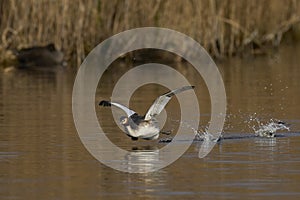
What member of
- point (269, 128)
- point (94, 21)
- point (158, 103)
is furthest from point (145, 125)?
→ point (94, 21)

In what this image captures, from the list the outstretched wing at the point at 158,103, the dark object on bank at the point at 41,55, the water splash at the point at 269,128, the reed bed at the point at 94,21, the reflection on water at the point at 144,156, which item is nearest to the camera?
the reflection on water at the point at 144,156

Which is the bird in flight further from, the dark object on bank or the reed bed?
the reed bed

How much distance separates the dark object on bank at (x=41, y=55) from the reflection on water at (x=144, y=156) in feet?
14.9

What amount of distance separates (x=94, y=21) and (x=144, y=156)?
12225 mm

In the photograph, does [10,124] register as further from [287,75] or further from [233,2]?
[233,2]

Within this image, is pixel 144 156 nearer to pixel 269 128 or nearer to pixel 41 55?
pixel 269 128

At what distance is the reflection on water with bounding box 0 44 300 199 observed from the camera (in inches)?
320

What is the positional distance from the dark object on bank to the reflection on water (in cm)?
456

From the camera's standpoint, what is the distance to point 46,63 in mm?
22109

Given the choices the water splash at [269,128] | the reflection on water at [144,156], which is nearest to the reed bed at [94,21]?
the reflection on water at [144,156]

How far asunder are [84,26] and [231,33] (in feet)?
10.9

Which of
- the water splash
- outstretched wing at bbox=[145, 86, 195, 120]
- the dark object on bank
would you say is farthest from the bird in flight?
the dark object on bank

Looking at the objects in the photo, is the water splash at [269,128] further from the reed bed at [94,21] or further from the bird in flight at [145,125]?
the reed bed at [94,21]

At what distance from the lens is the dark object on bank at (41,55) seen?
70.3ft
